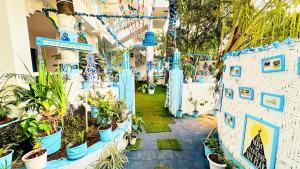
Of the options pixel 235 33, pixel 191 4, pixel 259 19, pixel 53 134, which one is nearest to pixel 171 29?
pixel 191 4

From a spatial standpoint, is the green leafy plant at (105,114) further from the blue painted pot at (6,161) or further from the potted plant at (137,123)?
the blue painted pot at (6,161)

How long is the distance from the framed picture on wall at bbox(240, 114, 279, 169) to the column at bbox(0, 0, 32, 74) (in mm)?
2809

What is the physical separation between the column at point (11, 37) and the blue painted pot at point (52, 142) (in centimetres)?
106

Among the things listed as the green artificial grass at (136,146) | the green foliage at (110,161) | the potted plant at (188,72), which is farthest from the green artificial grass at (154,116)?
the green foliage at (110,161)

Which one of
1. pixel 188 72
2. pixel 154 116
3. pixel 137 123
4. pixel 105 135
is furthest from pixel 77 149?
pixel 188 72

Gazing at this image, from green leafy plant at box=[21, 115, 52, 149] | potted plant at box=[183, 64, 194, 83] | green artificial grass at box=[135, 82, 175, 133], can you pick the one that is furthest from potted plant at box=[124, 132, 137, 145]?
potted plant at box=[183, 64, 194, 83]

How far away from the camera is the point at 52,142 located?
1.67 m

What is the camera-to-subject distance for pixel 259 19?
1.55 meters

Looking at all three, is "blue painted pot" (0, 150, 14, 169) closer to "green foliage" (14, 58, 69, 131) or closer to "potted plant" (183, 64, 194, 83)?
"green foliage" (14, 58, 69, 131)

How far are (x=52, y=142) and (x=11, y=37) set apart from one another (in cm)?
153

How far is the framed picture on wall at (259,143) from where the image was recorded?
1.16 metres

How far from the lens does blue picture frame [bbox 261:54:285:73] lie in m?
1.09

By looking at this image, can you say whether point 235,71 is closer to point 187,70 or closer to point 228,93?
point 228,93

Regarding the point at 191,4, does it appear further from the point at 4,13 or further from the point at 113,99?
the point at 4,13
